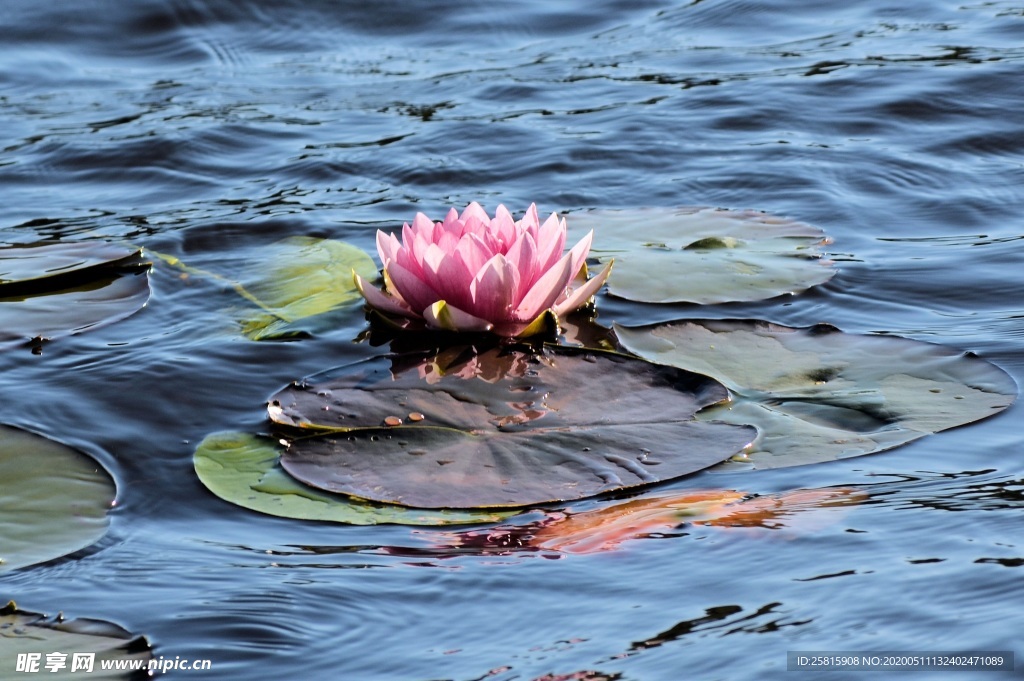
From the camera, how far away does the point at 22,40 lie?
18.6 ft

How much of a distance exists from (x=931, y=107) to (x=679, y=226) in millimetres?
1723

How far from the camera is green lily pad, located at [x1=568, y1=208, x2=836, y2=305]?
8.79 feet

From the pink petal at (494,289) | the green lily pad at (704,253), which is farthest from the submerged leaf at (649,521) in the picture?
the green lily pad at (704,253)

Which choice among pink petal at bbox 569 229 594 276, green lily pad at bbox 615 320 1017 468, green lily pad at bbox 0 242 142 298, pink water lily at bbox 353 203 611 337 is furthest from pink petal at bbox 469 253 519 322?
green lily pad at bbox 0 242 142 298

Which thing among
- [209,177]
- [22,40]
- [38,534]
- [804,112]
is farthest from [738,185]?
[22,40]

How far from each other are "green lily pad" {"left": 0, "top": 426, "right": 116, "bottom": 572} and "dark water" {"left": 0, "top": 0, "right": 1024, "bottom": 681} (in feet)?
0.12

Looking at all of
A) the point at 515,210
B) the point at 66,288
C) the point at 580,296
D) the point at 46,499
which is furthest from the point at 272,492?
the point at 515,210

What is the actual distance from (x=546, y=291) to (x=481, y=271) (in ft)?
0.49

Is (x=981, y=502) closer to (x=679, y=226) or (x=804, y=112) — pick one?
(x=679, y=226)

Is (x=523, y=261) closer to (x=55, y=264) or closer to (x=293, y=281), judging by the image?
(x=293, y=281)

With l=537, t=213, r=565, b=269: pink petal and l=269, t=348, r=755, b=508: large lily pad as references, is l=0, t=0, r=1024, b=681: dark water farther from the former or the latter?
l=537, t=213, r=565, b=269: pink petal

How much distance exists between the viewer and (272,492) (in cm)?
189

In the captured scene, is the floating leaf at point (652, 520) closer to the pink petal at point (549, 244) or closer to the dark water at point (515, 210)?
the dark water at point (515, 210)

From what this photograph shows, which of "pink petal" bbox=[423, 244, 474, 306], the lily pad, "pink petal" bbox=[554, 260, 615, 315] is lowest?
the lily pad
